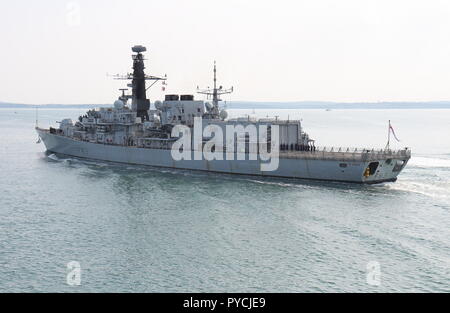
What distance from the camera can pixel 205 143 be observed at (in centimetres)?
5344

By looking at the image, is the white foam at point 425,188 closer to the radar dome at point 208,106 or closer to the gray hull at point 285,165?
the gray hull at point 285,165

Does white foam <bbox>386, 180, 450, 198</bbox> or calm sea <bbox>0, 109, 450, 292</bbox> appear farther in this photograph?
white foam <bbox>386, 180, 450, 198</bbox>

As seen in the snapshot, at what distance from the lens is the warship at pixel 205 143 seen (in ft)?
149

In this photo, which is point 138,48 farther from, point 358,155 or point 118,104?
point 358,155

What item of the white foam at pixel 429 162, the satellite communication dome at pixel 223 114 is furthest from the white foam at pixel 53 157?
the white foam at pixel 429 162

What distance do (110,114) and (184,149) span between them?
56.9ft

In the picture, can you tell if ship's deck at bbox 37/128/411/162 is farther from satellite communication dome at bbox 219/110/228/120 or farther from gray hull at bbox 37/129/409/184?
satellite communication dome at bbox 219/110/228/120

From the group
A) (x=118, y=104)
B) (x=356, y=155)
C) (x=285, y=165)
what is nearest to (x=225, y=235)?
(x=285, y=165)

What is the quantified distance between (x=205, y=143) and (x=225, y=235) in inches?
1003

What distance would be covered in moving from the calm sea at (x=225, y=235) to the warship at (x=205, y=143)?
188cm

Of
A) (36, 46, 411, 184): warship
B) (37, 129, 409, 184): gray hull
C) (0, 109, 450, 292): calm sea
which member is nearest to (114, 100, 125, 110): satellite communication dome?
(36, 46, 411, 184): warship

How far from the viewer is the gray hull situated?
44.4 meters

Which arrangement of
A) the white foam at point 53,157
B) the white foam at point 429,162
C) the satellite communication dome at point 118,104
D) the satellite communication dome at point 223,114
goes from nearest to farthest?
the satellite communication dome at point 223,114 < the white foam at point 429,162 < the satellite communication dome at point 118,104 < the white foam at point 53,157
